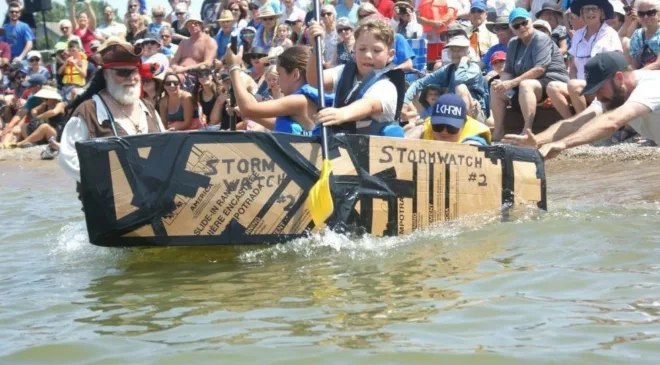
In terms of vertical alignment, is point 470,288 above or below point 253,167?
below

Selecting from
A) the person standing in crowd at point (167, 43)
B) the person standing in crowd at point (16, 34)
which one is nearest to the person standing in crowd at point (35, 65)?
the person standing in crowd at point (16, 34)

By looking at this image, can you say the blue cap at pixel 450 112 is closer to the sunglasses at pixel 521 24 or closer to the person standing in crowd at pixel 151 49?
the sunglasses at pixel 521 24

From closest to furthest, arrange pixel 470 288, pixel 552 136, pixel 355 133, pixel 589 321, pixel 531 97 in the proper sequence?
pixel 589 321 < pixel 470 288 < pixel 355 133 < pixel 552 136 < pixel 531 97

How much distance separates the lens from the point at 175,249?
23.7 ft

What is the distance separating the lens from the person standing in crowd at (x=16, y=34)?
19.5 m

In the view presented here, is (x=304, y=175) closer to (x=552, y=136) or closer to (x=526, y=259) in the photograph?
(x=526, y=259)

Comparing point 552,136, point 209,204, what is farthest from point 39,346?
point 552,136

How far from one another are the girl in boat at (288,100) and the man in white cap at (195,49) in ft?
26.1

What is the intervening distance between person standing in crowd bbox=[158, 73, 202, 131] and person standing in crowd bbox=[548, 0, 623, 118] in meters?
5.16

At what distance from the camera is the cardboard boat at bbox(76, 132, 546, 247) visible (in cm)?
638

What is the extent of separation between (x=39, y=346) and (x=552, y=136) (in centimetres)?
411

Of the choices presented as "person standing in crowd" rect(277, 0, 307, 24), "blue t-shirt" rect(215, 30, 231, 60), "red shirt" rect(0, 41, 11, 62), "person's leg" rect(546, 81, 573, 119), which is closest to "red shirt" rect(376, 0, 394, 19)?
"person standing in crowd" rect(277, 0, 307, 24)

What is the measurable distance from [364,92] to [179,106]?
8.04 meters

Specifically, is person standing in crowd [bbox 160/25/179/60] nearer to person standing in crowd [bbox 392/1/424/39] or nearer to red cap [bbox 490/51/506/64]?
person standing in crowd [bbox 392/1/424/39]
